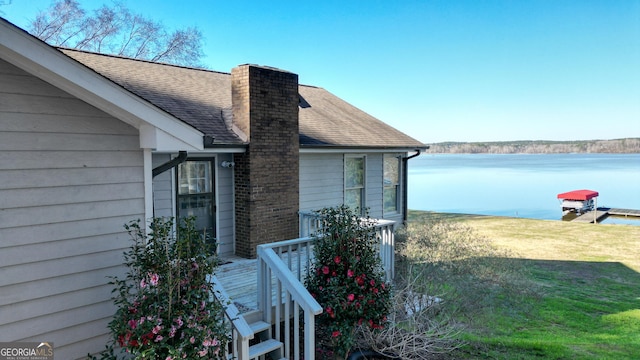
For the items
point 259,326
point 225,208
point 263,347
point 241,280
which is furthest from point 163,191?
point 263,347

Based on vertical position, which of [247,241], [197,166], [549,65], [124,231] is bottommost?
[247,241]

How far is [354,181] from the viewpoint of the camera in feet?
38.4

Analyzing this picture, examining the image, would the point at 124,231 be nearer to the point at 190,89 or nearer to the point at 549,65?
the point at 190,89

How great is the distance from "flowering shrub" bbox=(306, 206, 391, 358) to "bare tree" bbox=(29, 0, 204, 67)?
68.9 feet

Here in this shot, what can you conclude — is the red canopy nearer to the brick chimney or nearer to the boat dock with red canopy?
the boat dock with red canopy

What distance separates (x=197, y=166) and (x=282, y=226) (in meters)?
2.09

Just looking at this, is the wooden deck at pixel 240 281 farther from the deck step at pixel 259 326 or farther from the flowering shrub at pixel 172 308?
the flowering shrub at pixel 172 308

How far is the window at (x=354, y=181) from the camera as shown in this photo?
11445 millimetres

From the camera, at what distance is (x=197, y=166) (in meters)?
8.33

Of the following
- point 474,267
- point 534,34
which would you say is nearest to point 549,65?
point 534,34

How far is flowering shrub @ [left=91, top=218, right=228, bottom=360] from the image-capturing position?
11.6ft

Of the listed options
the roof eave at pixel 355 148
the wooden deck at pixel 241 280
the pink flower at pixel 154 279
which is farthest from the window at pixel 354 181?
the pink flower at pixel 154 279

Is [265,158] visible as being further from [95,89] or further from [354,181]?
[95,89]

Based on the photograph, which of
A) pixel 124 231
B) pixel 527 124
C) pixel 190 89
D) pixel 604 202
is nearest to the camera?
pixel 124 231
